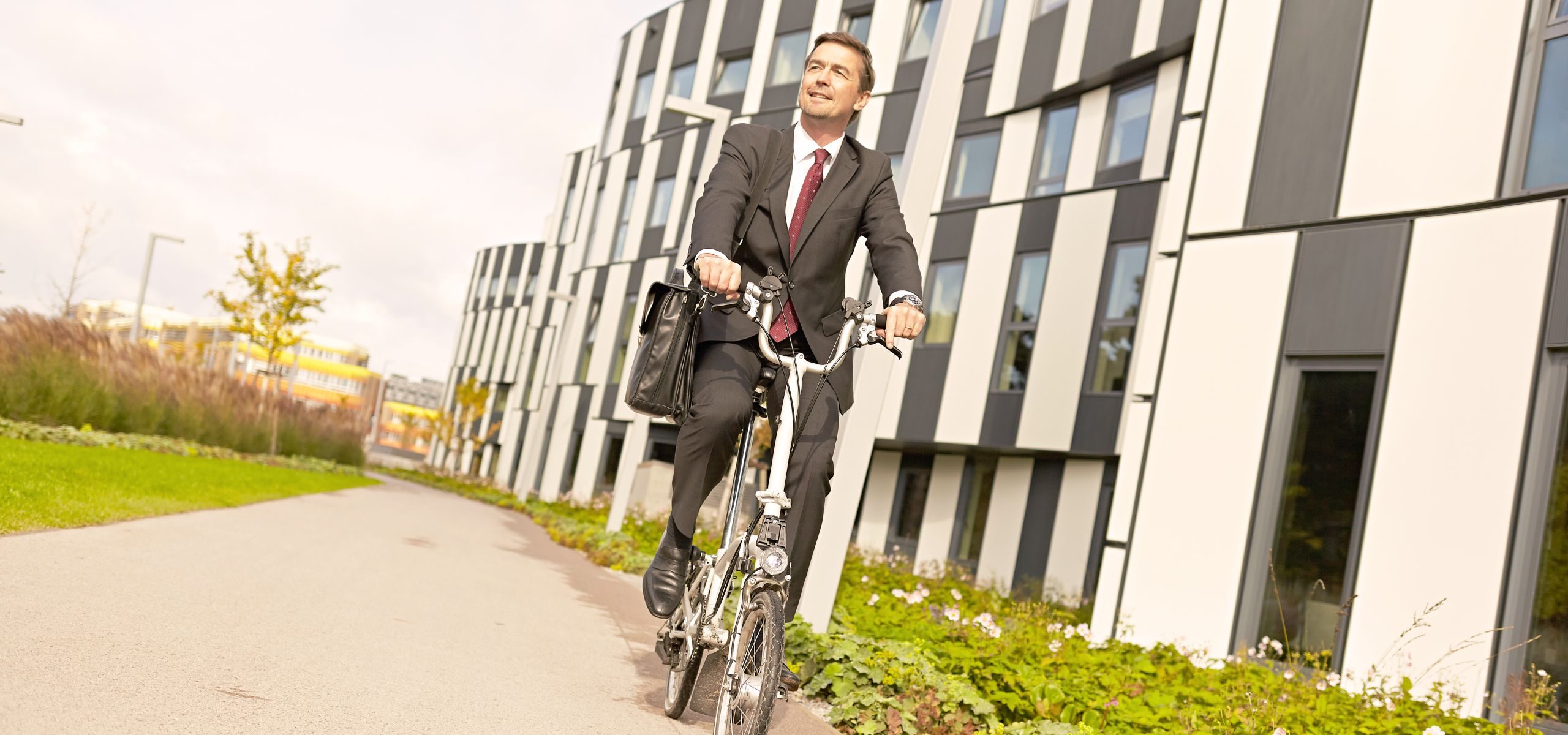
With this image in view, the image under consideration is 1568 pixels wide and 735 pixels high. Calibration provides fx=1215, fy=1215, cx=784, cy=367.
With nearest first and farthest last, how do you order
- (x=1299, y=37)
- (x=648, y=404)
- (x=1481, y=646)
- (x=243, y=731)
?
(x=243, y=731), (x=648, y=404), (x=1481, y=646), (x=1299, y=37)

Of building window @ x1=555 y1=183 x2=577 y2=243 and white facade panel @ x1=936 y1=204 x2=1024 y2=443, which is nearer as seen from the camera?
white facade panel @ x1=936 y1=204 x2=1024 y2=443

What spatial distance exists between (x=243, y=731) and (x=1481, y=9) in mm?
9646

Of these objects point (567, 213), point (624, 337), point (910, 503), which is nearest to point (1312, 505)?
point (910, 503)

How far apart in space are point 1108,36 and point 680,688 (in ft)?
51.4

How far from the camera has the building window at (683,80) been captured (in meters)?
31.9

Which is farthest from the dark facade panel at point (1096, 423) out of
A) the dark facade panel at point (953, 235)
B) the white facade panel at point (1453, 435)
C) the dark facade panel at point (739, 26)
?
the dark facade panel at point (739, 26)

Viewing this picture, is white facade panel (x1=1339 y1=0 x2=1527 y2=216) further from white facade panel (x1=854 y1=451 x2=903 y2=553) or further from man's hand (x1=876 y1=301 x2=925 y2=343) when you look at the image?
white facade panel (x1=854 y1=451 x2=903 y2=553)

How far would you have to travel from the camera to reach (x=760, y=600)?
129 inches

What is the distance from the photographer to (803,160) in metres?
3.92

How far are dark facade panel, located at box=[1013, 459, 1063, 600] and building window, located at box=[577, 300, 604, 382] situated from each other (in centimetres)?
1741

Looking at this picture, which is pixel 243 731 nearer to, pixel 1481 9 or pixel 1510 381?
pixel 1510 381

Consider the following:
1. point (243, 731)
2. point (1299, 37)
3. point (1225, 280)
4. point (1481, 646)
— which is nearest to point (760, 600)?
point (243, 731)

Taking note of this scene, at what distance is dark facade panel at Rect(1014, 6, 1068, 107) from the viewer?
18.8 metres

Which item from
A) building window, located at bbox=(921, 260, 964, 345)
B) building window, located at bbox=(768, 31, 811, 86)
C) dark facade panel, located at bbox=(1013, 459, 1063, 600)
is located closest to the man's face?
dark facade panel, located at bbox=(1013, 459, 1063, 600)
